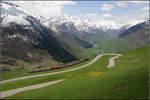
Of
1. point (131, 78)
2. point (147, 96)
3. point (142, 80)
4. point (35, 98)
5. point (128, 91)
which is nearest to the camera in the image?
point (147, 96)

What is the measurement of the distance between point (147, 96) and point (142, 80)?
5945 millimetres

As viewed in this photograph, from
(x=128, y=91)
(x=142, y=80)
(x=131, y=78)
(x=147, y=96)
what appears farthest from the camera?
(x=131, y=78)

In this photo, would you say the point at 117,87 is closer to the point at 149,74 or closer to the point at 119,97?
the point at 119,97

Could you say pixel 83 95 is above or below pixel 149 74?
below

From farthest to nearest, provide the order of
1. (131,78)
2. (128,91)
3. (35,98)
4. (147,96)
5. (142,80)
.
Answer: (35,98), (131,78), (142,80), (128,91), (147,96)

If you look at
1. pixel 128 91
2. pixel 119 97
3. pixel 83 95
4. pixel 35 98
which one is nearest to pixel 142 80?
pixel 128 91

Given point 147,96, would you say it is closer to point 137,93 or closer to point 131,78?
point 137,93

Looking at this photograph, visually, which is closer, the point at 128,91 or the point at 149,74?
the point at 128,91

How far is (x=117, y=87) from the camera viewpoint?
31.7 metres

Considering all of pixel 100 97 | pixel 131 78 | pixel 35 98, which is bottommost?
pixel 35 98

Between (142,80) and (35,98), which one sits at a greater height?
(142,80)

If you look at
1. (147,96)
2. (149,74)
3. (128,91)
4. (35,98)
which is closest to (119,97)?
(128,91)

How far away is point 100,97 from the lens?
1163 inches

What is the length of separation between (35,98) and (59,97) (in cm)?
633
